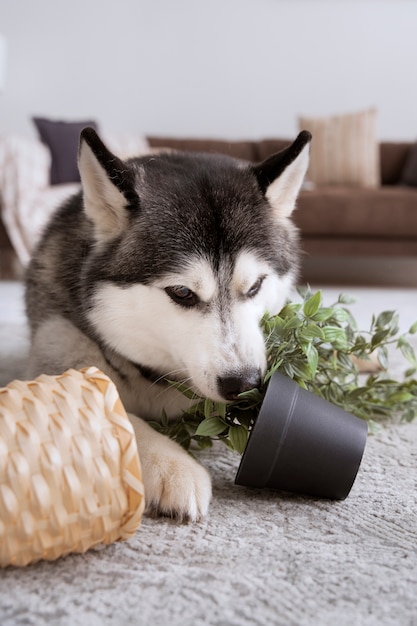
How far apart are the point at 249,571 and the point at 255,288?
68cm

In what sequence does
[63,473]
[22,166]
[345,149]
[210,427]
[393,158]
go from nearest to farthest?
[63,473], [210,427], [22,166], [345,149], [393,158]

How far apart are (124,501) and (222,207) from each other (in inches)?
28.3

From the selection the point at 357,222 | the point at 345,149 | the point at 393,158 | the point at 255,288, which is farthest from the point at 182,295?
the point at 393,158

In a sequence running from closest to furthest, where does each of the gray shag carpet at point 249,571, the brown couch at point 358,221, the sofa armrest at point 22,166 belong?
the gray shag carpet at point 249,571, the sofa armrest at point 22,166, the brown couch at point 358,221

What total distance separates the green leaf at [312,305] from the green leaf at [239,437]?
1.11ft

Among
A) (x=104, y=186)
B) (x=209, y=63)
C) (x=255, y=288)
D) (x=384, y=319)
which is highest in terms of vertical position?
(x=209, y=63)

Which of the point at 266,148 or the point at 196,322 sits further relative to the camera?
the point at 266,148

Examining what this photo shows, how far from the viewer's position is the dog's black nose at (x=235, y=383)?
126cm

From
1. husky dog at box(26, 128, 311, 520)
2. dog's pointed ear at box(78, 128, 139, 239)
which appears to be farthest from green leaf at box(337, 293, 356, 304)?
dog's pointed ear at box(78, 128, 139, 239)

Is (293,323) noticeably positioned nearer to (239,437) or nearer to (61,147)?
(239,437)

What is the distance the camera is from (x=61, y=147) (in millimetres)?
5414

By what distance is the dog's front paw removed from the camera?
1208 millimetres

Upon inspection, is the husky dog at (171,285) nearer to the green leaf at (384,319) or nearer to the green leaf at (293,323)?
the green leaf at (293,323)

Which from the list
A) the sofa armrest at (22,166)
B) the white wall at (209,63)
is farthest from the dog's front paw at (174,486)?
the white wall at (209,63)
